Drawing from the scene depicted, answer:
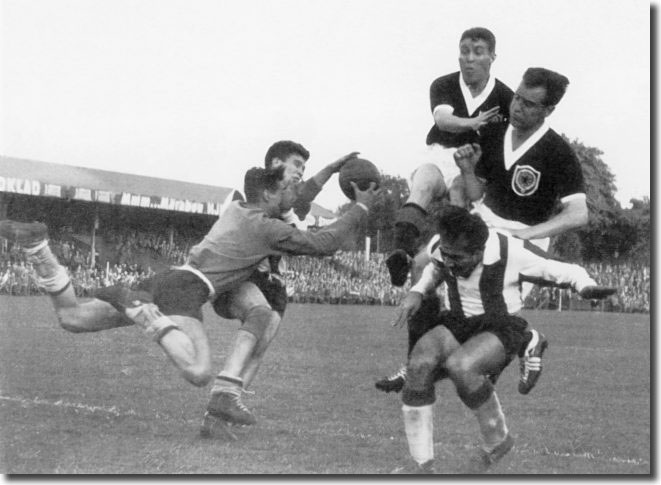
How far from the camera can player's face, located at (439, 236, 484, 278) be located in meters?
4.67

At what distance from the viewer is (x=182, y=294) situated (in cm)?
518

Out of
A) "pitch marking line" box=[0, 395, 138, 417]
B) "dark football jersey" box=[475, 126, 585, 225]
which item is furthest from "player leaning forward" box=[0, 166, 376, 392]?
"dark football jersey" box=[475, 126, 585, 225]

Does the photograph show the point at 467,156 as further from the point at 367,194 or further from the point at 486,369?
the point at 486,369

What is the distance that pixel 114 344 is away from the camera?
19.9 ft

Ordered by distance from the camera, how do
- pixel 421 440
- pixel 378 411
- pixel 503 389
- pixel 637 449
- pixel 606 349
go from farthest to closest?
pixel 606 349, pixel 503 389, pixel 378 411, pixel 637 449, pixel 421 440

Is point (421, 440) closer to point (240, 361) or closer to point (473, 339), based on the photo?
point (473, 339)

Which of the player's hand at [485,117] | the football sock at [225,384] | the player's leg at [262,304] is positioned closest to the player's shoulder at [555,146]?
the player's hand at [485,117]

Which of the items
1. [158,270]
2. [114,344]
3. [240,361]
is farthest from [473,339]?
[114,344]

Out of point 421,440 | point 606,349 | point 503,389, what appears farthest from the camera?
point 606,349

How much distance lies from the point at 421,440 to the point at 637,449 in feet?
3.77

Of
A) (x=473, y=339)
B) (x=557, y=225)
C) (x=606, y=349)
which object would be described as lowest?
(x=606, y=349)

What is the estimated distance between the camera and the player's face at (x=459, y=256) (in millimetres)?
4672

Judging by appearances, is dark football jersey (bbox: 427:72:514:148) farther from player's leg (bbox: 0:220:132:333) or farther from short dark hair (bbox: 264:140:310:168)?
player's leg (bbox: 0:220:132:333)

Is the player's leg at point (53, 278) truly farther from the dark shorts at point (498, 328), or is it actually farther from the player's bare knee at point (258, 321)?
the dark shorts at point (498, 328)
